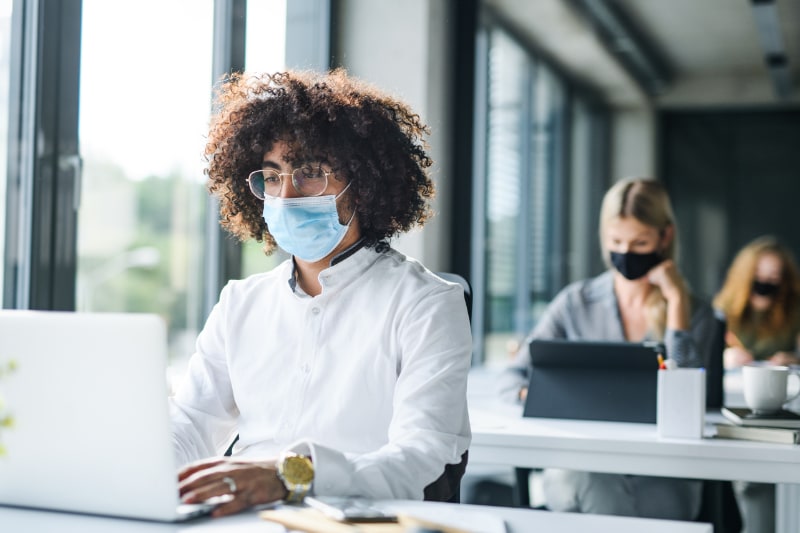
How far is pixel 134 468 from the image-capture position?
3.57 feet

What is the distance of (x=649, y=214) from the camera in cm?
277

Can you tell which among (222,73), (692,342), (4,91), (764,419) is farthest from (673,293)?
(4,91)

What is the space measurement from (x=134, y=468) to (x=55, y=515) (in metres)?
0.16

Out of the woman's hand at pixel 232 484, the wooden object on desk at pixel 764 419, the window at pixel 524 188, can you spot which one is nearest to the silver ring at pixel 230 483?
the woman's hand at pixel 232 484

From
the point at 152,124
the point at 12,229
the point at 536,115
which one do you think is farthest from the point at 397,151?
the point at 536,115

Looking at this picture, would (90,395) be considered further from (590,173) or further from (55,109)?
(590,173)

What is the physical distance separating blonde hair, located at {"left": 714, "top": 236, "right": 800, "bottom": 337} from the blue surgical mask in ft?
11.0

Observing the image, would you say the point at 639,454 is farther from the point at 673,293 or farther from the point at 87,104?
the point at 87,104

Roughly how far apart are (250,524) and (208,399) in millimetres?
652

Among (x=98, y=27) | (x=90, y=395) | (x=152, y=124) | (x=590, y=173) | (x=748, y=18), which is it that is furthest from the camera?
(x=590, y=173)

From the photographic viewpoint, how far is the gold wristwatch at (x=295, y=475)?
4.05 ft

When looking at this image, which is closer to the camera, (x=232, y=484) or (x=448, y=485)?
(x=232, y=484)

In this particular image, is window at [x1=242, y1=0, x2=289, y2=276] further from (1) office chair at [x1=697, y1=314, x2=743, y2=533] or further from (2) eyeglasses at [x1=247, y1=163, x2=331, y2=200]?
(1) office chair at [x1=697, y1=314, x2=743, y2=533]

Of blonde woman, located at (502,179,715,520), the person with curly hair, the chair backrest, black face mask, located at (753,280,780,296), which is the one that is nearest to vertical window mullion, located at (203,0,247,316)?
blonde woman, located at (502,179,715,520)
